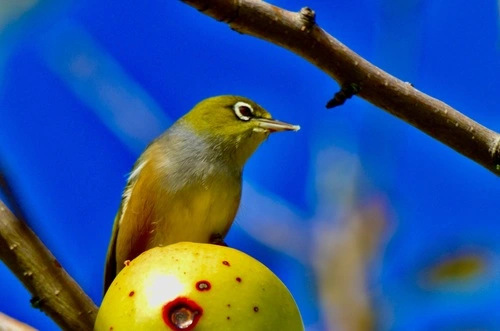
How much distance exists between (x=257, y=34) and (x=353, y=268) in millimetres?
1139

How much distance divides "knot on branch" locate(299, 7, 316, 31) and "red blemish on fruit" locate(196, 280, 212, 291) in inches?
40.0

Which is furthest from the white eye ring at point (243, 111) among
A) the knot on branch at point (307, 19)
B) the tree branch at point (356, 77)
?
the knot on branch at point (307, 19)

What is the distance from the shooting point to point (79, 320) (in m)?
2.12

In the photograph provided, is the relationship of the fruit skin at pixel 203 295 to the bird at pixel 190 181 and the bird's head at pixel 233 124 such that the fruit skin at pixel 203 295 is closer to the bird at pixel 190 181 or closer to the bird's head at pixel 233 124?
the bird at pixel 190 181

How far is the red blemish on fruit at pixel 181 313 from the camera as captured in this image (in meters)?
2.11

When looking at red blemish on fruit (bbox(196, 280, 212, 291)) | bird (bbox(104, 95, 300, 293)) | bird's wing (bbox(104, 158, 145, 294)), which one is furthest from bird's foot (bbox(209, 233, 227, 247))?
red blemish on fruit (bbox(196, 280, 212, 291))

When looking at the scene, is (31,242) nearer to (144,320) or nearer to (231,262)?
(144,320)

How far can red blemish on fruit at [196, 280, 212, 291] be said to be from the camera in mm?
2211

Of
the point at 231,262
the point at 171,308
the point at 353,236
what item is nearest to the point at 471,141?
the point at 353,236

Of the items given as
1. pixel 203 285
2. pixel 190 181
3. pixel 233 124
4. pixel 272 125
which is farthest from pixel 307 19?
pixel 233 124

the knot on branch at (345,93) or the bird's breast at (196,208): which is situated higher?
the knot on branch at (345,93)

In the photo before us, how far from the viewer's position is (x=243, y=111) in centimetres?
488

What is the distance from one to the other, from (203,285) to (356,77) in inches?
42.4

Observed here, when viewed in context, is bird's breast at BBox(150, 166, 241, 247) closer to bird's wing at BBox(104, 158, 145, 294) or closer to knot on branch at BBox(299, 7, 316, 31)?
bird's wing at BBox(104, 158, 145, 294)
